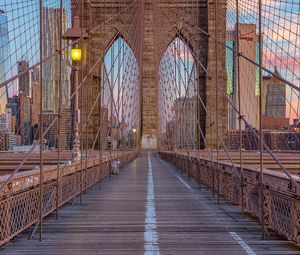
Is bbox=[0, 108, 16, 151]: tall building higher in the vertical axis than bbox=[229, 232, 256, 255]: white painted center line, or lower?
higher

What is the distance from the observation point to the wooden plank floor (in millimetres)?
5828

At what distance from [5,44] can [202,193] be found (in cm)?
566

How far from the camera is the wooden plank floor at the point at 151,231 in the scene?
5.83 m

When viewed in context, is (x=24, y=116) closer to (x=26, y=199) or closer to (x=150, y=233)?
(x=26, y=199)

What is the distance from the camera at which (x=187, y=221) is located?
26.0 ft

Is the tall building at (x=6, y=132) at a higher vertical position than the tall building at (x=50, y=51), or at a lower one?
lower

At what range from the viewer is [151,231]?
698 centimetres

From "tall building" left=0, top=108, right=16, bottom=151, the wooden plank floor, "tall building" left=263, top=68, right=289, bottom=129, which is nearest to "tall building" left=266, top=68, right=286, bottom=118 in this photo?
"tall building" left=263, top=68, right=289, bottom=129

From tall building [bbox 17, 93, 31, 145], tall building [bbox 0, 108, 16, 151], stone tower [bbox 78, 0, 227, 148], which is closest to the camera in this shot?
tall building [bbox 17, 93, 31, 145]

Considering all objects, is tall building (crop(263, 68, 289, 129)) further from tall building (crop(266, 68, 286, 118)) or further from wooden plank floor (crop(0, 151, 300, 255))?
wooden plank floor (crop(0, 151, 300, 255))

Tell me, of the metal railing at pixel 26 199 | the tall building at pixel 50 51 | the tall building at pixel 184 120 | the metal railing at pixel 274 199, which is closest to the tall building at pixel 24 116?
the tall building at pixel 50 51

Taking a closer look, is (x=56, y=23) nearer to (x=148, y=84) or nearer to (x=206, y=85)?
(x=206, y=85)

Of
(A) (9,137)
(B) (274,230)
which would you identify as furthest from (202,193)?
(A) (9,137)

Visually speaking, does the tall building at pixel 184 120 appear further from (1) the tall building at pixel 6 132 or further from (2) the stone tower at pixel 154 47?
(2) the stone tower at pixel 154 47
